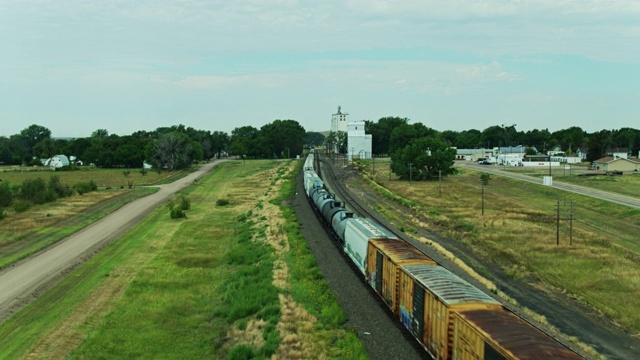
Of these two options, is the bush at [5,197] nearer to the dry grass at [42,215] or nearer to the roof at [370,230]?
the dry grass at [42,215]

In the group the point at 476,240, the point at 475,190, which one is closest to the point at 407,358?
the point at 476,240

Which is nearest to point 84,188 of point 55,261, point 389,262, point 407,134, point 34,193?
point 34,193

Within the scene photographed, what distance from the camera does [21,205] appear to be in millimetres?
67938

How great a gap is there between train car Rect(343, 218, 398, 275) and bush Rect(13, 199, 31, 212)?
54.1m

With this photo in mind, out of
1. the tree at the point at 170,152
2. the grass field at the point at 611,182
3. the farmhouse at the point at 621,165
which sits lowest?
the grass field at the point at 611,182

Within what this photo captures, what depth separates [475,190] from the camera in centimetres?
9319

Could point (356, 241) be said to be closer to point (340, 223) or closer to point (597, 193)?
point (340, 223)

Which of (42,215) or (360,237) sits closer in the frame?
(360,237)

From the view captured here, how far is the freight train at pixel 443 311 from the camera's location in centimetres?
1413

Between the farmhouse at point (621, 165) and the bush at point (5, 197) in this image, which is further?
the farmhouse at point (621, 165)

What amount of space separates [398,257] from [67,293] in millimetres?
23163

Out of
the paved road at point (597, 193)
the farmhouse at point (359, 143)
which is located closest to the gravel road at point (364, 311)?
the paved road at point (597, 193)

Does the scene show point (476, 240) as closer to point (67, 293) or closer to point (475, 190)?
point (67, 293)

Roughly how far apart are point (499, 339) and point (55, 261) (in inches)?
1531
